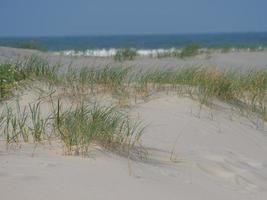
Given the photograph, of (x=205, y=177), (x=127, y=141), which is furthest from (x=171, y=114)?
(x=205, y=177)

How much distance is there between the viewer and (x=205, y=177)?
379 cm

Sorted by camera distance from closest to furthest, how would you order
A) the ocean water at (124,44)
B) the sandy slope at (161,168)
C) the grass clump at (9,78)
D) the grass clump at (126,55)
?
the sandy slope at (161,168)
the grass clump at (9,78)
the grass clump at (126,55)
the ocean water at (124,44)

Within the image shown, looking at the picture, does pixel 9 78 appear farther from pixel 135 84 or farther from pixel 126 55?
pixel 126 55

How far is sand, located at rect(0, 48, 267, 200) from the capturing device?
2971mm

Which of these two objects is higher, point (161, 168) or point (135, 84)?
point (135, 84)

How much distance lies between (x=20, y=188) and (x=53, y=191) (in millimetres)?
166

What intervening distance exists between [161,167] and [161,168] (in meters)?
0.03

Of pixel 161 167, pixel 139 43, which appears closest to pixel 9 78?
pixel 161 167

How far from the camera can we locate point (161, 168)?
148 inches

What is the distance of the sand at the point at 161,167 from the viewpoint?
9.75ft

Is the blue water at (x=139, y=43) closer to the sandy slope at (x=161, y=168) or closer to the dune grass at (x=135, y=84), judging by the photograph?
the dune grass at (x=135, y=84)

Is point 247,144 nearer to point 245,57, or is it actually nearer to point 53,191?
point 53,191

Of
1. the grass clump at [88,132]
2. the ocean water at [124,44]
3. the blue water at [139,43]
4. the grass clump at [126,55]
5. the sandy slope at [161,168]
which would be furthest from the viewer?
the blue water at [139,43]

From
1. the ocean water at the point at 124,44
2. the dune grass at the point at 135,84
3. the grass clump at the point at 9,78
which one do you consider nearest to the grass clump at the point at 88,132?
the dune grass at the point at 135,84
